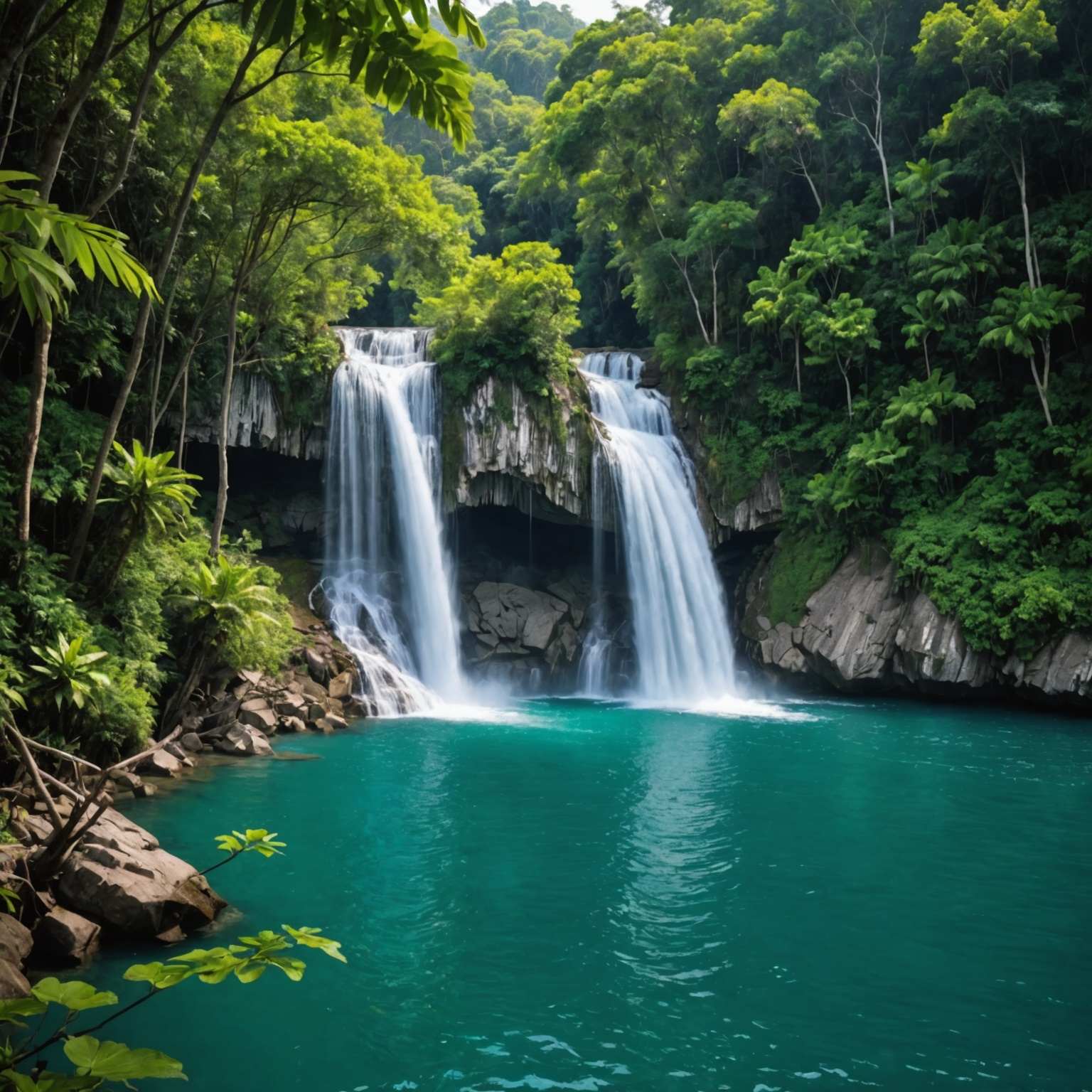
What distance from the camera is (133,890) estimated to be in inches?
275

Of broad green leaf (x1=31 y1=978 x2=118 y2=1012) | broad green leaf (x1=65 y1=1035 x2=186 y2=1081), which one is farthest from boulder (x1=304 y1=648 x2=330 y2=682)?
broad green leaf (x1=65 y1=1035 x2=186 y2=1081)

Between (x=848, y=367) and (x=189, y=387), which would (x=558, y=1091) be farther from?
(x=848, y=367)

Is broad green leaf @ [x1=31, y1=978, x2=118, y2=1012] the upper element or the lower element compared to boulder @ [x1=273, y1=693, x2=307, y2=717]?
upper

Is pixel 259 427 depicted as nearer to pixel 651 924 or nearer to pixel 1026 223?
pixel 651 924

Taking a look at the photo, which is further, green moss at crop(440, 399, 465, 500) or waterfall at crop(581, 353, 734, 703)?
waterfall at crop(581, 353, 734, 703)

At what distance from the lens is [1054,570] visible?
18.9m

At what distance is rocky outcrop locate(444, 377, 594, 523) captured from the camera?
23906 millimetres

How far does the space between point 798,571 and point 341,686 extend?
12.4 m

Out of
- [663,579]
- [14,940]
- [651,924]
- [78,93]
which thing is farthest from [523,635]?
[78,93]

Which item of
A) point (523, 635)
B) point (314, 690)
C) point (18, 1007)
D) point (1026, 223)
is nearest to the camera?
point (18, 1007)

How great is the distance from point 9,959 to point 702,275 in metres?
26.1

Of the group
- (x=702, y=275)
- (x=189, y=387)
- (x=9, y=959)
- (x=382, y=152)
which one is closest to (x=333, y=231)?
(x=382, y=152)

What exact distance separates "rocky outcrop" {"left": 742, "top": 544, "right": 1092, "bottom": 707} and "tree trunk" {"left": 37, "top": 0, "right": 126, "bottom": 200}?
19.2 m

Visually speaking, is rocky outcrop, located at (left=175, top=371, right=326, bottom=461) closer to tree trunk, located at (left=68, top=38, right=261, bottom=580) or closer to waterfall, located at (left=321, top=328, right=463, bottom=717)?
waterfall, located at (left=321, top=328, right=463, bottom=717)
